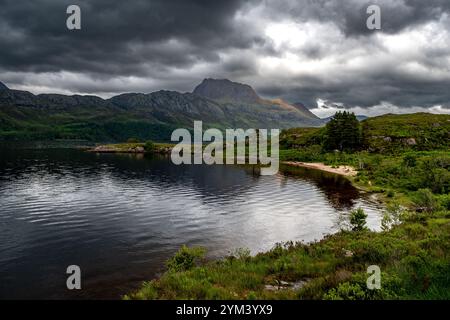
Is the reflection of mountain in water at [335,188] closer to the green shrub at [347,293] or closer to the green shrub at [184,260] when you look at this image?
the green shrub at [184,260]

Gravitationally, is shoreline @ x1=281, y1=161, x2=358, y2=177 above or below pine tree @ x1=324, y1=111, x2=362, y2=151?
below

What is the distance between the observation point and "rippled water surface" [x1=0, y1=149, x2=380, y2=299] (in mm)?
33688

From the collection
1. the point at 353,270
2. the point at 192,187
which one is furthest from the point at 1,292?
the point at 192,187

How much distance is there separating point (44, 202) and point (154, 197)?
847 inches

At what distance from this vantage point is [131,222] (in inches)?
2121

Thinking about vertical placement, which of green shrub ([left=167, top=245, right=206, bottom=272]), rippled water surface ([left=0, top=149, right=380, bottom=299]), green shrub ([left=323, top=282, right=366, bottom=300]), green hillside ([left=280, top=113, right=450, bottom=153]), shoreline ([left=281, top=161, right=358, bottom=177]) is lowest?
rippled water surface ([left=0, top=149, right=380, bottom=299])

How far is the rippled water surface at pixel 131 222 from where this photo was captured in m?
33.7

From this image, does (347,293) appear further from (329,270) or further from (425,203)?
(425,203)

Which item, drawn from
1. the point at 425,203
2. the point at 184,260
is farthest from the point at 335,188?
the point at 184,260

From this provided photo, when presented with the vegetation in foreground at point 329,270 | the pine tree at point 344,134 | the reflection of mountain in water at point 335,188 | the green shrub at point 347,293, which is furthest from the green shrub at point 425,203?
the pine tree at point 344,134

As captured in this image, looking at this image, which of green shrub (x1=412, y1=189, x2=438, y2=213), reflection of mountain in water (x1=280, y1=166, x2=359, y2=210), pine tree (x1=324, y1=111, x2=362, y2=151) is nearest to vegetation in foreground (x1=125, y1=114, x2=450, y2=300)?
green shrub (x1=412, y1=189, x2=438, y2=213)

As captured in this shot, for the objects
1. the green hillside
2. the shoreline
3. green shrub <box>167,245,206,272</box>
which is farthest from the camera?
the green hillside

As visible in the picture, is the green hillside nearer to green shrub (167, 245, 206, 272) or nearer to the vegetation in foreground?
the vegetation in foreground
